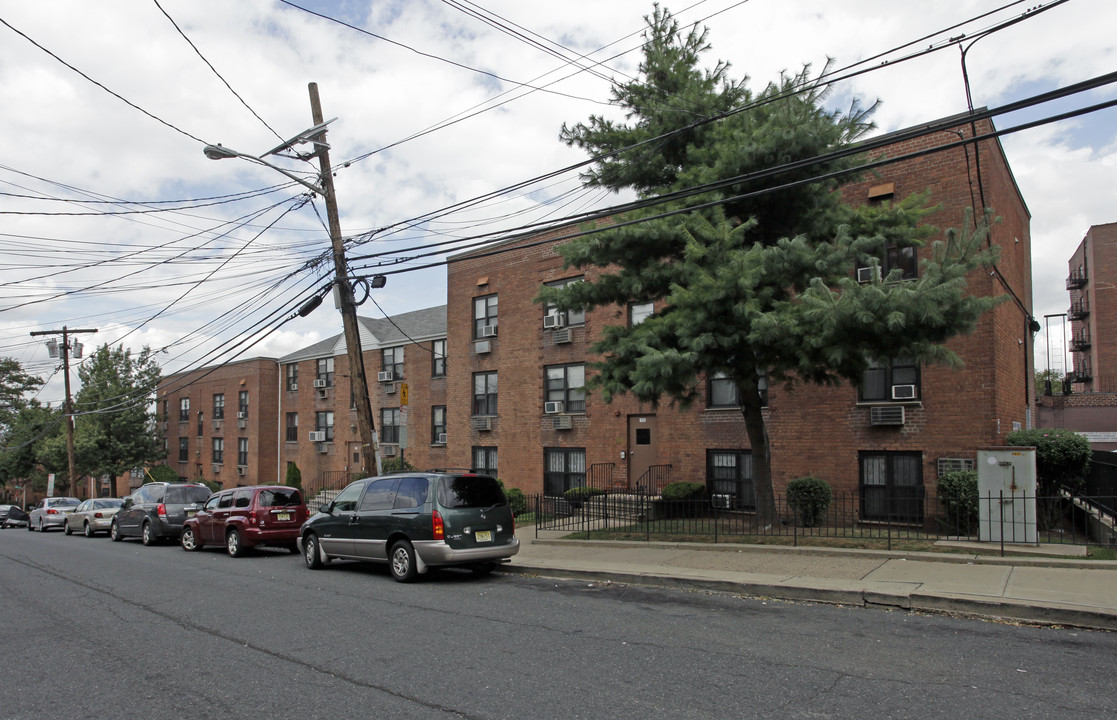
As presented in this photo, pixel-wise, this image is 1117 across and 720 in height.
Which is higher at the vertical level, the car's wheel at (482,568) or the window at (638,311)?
the window at (638,311)

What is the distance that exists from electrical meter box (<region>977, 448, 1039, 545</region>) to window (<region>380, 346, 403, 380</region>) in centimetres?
2561

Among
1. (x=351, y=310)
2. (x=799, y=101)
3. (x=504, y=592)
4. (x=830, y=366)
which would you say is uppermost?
(x=799, y=101)

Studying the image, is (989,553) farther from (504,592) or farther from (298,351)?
(298,351)

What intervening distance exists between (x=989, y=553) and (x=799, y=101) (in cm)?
768

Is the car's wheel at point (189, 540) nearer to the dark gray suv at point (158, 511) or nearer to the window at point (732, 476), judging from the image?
the dark gray suv at point (158, 511)

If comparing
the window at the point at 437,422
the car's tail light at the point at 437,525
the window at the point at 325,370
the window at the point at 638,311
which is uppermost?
the window at the point at 638,311

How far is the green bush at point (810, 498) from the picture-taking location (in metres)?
16.7

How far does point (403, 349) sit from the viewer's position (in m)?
33.9

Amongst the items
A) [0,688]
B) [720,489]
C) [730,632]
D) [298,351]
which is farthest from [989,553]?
[298,351]

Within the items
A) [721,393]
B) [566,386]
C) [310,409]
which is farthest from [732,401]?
[310,409]

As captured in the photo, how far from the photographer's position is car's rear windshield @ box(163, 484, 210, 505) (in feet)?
69.1

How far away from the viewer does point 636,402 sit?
2309 cm

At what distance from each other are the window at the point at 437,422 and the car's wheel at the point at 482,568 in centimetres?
1771

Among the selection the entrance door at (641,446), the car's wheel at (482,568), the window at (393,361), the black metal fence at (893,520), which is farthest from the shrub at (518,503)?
the window at (393,361)
